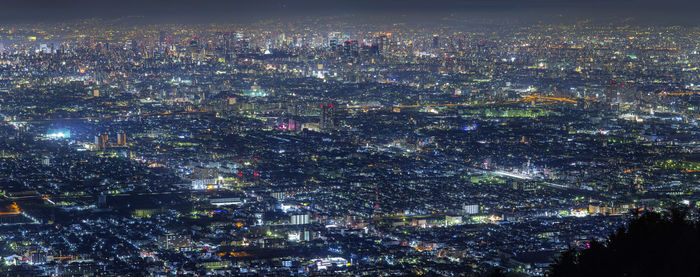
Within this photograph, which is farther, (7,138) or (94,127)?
(94,127)

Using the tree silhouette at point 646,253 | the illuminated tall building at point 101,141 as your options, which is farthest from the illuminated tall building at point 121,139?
the tree silhouette at point 646,253

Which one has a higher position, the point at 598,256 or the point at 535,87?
the point at 598,256

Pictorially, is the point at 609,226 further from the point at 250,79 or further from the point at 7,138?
the point at 250,79

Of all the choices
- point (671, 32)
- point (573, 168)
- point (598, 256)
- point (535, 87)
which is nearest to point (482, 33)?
point (671, 32)

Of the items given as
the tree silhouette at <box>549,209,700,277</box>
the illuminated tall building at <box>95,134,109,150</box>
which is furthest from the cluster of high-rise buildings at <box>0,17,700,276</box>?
the tree silhouette at <box>549,209,700,277</box>

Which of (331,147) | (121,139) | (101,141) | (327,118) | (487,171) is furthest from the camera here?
(327,118)

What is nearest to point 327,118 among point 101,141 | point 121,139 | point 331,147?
point 331,147

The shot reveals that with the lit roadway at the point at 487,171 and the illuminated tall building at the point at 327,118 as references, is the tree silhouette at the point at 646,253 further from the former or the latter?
the illuminated tall building at the point at 327,118

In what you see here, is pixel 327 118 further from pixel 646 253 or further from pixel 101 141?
pixel 646 253
